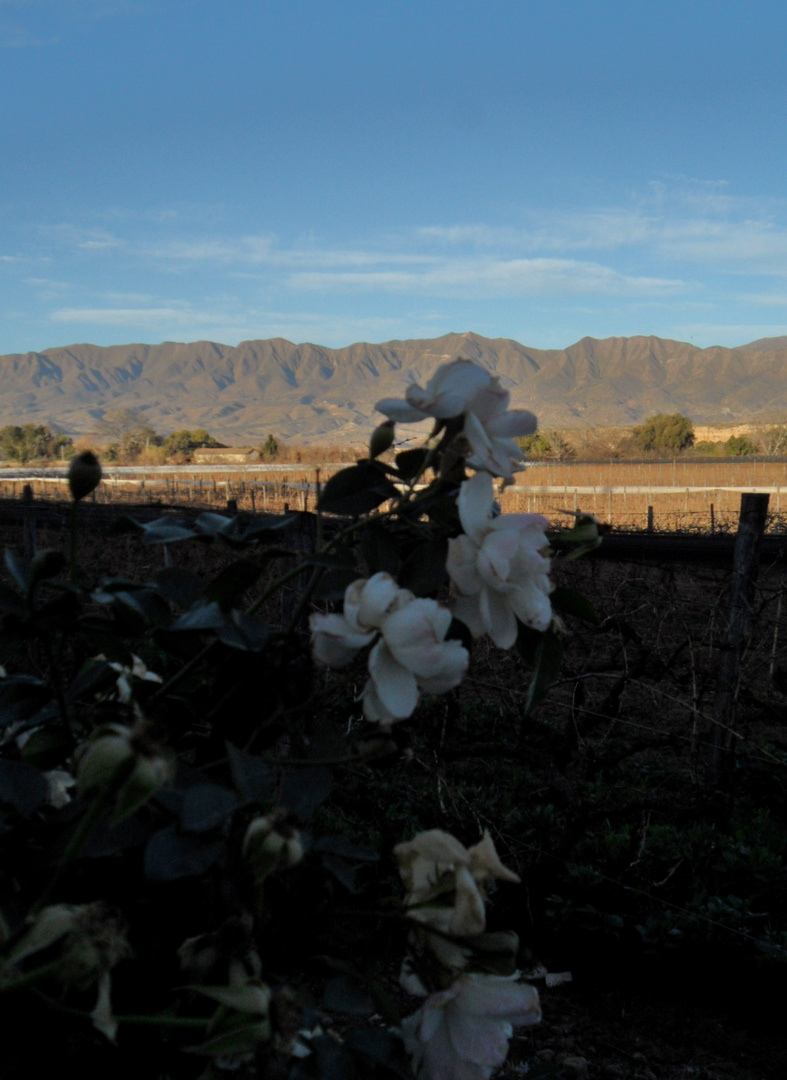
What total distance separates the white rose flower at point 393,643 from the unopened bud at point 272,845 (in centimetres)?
10

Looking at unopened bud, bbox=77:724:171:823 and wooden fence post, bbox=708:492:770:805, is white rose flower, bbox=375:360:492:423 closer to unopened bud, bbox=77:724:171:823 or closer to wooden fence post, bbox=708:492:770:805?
unopened bud, bbox=77:724:171:823

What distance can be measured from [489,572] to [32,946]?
329 mm

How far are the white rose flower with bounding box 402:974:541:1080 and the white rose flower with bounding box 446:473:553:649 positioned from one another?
8.8 inches

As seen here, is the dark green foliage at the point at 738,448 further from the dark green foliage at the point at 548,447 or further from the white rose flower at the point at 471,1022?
the white rose flower at the point at 471,1022

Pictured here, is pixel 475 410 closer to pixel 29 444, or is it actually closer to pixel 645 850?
pixel 645 850

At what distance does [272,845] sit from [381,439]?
0.98 feet

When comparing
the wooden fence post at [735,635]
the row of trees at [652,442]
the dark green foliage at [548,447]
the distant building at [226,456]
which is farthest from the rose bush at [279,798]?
the distant building at [226,456]

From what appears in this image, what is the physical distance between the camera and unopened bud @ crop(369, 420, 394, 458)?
0.64 meters

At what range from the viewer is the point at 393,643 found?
56cm

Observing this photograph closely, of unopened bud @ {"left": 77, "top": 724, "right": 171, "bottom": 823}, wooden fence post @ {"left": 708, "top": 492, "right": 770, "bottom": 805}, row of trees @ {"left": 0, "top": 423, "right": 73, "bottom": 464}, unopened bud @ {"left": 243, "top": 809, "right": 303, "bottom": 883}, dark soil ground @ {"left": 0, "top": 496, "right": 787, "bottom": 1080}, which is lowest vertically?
row of trees @ {"left": 0, "top": 423, "right": 73, "bottom": 464}

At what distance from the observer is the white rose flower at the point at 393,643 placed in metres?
0.55

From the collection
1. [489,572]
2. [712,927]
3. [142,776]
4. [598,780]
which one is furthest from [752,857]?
[142,776]

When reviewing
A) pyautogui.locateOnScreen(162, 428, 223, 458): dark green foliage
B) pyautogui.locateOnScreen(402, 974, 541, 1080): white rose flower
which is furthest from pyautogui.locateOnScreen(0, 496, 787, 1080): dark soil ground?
pyautogui.locateOnScreen(162, 428, 223, 458): dark green foliage

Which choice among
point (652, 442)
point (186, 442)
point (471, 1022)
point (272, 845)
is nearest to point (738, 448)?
point (652, 442)
